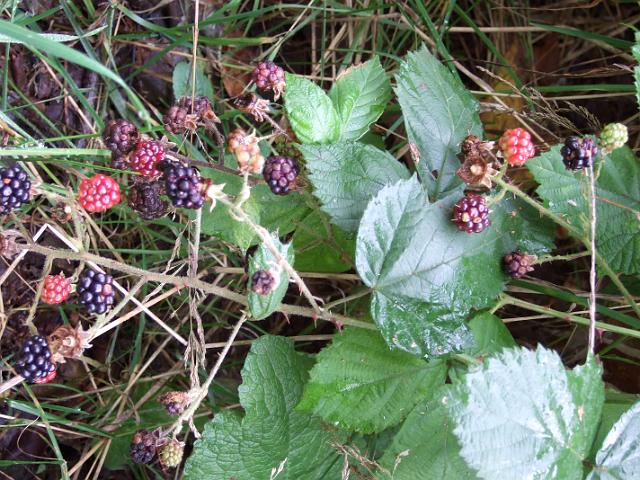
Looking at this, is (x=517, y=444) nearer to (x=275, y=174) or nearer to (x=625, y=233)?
(x=625, y=233)

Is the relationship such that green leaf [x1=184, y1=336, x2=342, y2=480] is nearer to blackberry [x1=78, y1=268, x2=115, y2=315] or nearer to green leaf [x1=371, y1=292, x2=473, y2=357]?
green leaf [x1=371, y1=292, x2=473, y2=357]

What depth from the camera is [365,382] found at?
159cm

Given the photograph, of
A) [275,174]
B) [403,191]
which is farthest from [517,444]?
[275,174]

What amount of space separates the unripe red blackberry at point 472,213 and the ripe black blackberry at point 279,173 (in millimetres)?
393

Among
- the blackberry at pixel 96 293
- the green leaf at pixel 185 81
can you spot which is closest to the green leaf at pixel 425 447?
the blackberry at pixel 96 293

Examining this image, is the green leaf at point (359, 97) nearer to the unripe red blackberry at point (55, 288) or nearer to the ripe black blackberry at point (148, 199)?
the ripe black blackberry at point (148, 199)

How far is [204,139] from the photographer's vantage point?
205cm

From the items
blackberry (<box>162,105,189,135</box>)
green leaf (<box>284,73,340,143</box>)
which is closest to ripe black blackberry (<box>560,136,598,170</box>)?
green leaf (<box>284,73,340,143</box>)

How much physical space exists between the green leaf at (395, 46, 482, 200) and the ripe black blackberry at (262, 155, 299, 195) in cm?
42

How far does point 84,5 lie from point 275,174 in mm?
1219

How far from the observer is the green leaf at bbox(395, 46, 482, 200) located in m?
1.57

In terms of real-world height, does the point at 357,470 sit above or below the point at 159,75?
below

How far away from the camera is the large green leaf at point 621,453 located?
1394 millimetres

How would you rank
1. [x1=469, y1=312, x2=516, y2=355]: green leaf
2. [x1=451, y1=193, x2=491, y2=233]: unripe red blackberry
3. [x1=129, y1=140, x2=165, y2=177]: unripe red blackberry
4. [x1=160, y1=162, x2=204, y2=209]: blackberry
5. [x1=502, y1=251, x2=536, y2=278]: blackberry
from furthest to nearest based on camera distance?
[x1=469, y1=312, x2=516, y2=355]: green leaf
[x1=502, y1=251, x2=536, y2=278]: blackberry
[x1=451, y1=193, x2=491, y2=233]: unripe red blackberry
[x1=129, y1=140, x2=165, y2=177]: unripe red blackberry
[x1=160, y1=162, x2=204, y2=209]: blackberry
